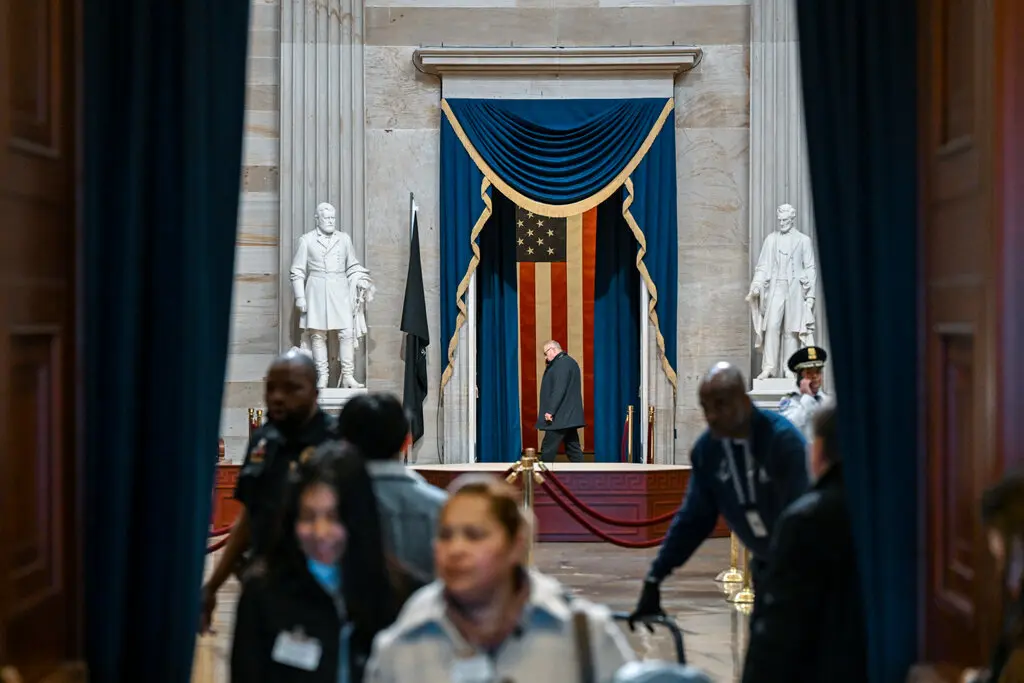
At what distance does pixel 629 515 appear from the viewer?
1295cm

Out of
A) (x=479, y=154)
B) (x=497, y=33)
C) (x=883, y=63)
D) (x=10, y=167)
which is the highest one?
(x=497, y=33)

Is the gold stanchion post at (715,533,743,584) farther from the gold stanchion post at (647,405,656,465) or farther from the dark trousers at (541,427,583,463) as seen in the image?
the dark trousers at (541,427,583,463)

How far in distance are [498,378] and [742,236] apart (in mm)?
3200

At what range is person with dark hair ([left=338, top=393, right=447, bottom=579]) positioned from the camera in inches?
177

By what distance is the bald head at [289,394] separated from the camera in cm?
514

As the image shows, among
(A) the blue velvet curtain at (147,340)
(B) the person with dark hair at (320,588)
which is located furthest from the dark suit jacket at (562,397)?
(B) the person with dark hair at (320,588)

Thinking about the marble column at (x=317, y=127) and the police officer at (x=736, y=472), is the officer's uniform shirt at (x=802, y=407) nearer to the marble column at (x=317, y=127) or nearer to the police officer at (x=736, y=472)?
the police officer at (x=736, y=472)

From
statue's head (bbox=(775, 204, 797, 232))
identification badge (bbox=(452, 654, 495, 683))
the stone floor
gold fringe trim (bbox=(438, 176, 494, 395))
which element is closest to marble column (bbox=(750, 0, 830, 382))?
statue's head (bbox=(775, 204, 797, 232))

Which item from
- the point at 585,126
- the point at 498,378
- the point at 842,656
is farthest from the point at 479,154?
the point at 842,656

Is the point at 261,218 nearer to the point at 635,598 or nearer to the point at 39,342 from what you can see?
the point at 635,598

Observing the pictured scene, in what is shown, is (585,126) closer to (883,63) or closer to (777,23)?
(777,23)

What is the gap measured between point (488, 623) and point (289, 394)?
235cm

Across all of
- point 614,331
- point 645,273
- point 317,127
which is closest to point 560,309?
point 614,331

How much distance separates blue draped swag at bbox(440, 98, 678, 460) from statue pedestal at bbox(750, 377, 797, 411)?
120cm
